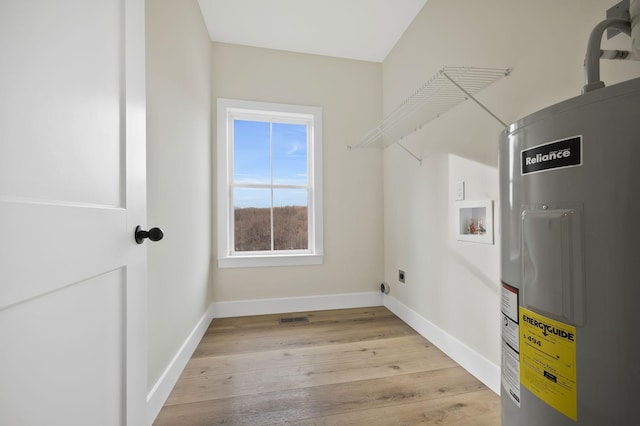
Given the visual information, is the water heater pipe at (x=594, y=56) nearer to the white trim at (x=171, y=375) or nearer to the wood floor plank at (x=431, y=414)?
the wood floor plank at (x=431, y=414)

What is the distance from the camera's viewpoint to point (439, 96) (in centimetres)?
172

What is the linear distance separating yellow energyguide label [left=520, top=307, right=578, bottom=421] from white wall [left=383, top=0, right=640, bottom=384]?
2.85ft

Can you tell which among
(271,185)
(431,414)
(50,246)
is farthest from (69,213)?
(271,185)

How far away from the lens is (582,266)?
518mm

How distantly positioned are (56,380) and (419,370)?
1710 mm

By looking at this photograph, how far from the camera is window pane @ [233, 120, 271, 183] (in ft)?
8.66

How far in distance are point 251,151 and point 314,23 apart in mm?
1253

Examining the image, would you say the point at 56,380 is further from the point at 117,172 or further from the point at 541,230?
the point at 541,230

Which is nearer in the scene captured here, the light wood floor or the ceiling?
the light wood floor

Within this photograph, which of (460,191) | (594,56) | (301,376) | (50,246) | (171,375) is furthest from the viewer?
(460,191)

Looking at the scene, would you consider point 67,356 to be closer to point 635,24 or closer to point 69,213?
point 69,213

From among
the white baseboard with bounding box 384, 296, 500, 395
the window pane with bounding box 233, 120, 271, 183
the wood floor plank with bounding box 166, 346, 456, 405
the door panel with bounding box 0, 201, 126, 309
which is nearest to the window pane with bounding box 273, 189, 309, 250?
the window pane with bounding box 233, 120, 271, 183

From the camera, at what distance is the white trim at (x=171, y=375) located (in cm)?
122

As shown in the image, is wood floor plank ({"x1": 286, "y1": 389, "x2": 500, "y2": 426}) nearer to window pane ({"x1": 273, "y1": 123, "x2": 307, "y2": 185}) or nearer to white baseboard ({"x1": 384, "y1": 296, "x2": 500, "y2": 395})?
white baseboard ({"x1": 384, "y1": 296, "x2": 500, "y2": 395})
